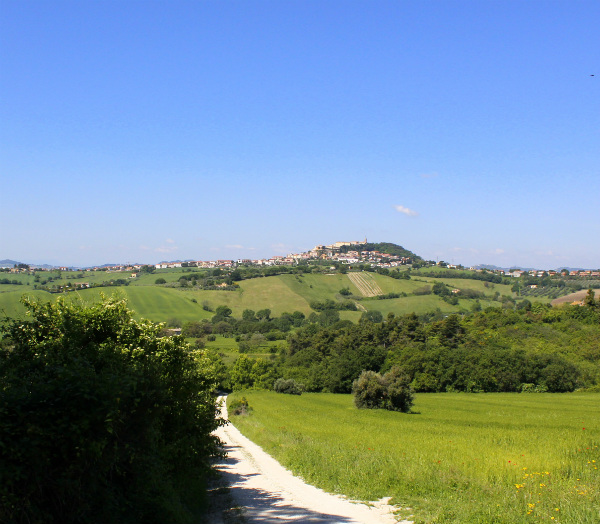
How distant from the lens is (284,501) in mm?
17406

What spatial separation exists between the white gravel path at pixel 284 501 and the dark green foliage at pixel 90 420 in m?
2.60

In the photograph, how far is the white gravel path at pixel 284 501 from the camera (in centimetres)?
1466

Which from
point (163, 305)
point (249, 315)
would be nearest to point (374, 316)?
point (249, 315)

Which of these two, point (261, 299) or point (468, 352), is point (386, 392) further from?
point (261, 299)

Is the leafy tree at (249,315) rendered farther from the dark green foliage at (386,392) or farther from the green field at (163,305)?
the dark green foliage at (386,392)

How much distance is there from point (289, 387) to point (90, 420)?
242 ft

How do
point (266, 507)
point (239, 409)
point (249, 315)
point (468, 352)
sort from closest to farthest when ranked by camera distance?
point (266, 507), point (239, 409), point (468, 352), point (249, 315)

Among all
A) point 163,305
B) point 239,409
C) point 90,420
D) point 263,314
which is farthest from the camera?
point 263,314

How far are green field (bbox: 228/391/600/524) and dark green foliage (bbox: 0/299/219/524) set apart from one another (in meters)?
7.35

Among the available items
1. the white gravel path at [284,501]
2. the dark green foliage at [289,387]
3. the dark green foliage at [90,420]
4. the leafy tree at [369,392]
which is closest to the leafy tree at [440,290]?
the dark green foliage at [289,387]

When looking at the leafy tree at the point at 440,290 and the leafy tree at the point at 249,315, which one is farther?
the leafy tree at the point at 440,290

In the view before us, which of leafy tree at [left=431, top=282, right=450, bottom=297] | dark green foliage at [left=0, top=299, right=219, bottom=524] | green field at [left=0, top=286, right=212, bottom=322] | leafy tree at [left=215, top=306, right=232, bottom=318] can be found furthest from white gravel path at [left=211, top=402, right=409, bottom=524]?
leafy tree at [left=431, top=282, right=450, bottom=297]

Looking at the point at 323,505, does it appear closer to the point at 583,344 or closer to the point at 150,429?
the point at 150,429

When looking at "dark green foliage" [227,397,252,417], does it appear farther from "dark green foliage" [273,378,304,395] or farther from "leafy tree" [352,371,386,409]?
"dark green foliage" [273,378,304,395]
